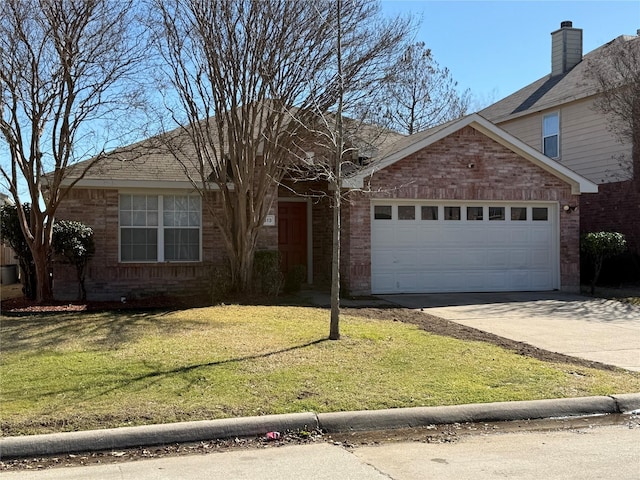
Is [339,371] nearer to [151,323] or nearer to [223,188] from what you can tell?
[151,323]

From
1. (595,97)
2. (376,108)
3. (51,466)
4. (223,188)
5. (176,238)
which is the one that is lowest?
(51,466)

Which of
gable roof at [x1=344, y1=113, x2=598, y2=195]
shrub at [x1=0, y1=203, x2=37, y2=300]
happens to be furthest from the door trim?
shrub at [x1=0, y1=203, x2=37, y2=300]

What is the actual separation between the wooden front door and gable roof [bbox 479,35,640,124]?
10045mm

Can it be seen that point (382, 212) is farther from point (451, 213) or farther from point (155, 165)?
point (155, 165)

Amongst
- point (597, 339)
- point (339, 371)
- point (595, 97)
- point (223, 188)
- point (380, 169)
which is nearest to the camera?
point (339, 371)

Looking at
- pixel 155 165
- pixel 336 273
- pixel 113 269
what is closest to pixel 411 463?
pixel 336 273

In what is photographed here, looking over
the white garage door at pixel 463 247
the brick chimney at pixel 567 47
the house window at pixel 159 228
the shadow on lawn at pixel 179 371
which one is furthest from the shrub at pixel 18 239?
the brick chimney at pixel 567 47

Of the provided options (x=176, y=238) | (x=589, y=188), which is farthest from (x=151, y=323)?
(x=589, y=188)

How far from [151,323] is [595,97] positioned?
16.3 meters

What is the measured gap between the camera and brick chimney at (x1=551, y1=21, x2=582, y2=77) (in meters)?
24.3

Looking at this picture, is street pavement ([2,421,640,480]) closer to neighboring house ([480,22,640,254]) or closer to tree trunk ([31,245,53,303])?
tree trunk ([31,245,53,303])

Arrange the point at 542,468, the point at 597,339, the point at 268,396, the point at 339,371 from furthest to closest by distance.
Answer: the point at 597,339, the point at 339,371, the point at 268,396, the point at 542,468

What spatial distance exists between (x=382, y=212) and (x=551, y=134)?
427 inches

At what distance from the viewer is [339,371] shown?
7.43 meters
